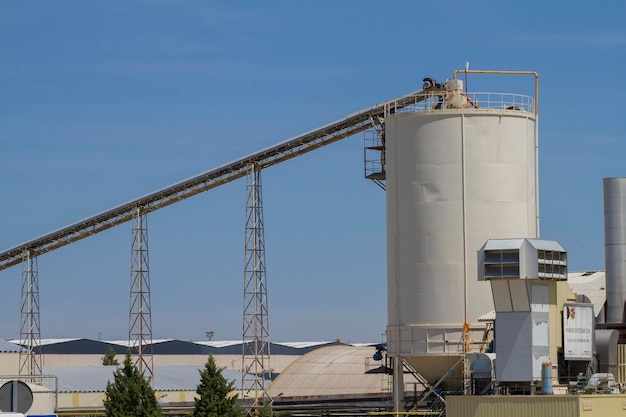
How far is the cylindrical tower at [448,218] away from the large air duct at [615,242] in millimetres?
3215

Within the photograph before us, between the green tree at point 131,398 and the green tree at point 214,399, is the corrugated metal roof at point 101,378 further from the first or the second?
the green tree at point 214,399

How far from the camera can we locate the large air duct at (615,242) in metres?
52.9

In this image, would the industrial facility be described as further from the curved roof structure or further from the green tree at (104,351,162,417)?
the curved roof structure

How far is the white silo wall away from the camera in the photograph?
5175cm

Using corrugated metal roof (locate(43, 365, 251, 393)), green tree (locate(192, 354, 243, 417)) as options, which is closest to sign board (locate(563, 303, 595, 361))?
green tree (locate(192, 354, 243, 417))

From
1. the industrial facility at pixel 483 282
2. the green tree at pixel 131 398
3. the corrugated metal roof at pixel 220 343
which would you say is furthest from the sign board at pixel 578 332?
the corrugated metal roof at pixel 220 343

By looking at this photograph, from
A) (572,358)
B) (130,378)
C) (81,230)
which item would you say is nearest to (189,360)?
(81,230)

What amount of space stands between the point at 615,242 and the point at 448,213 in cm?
753

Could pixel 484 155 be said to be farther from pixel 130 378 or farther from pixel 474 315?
pixel 130 378

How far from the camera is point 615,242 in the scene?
5309 centimetres

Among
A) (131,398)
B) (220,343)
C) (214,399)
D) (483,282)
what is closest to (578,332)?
(483,282)

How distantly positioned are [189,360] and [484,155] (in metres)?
113

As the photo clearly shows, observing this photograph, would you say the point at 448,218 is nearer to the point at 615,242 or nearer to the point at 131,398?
the point at 615,242

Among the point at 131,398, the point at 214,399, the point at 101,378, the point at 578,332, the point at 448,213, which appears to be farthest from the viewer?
the point at 101,378
